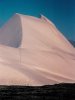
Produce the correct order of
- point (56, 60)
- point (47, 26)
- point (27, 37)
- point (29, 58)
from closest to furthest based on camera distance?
point (29, 58) → point (56, 60) → point (27, 37) → point (47, 26)

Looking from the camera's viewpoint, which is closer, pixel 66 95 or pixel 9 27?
pixel 66 95

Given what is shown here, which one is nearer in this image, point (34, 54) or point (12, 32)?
point (34, 54)

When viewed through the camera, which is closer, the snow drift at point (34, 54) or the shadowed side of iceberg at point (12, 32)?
the snow drift at point (34, 54)

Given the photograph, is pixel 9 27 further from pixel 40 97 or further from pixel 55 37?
pixel 40 97

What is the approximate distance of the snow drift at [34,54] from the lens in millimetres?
32406

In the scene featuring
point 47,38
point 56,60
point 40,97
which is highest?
point 47,38

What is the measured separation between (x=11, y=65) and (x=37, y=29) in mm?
11869

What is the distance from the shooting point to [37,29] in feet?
148

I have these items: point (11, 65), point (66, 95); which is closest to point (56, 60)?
point (11, 65)

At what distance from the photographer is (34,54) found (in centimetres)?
3803

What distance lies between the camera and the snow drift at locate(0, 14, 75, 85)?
32406 mm

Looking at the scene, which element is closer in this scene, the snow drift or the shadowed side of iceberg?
the snow drift

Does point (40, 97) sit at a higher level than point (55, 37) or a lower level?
lower

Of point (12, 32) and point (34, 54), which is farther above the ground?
point (12, 32)
